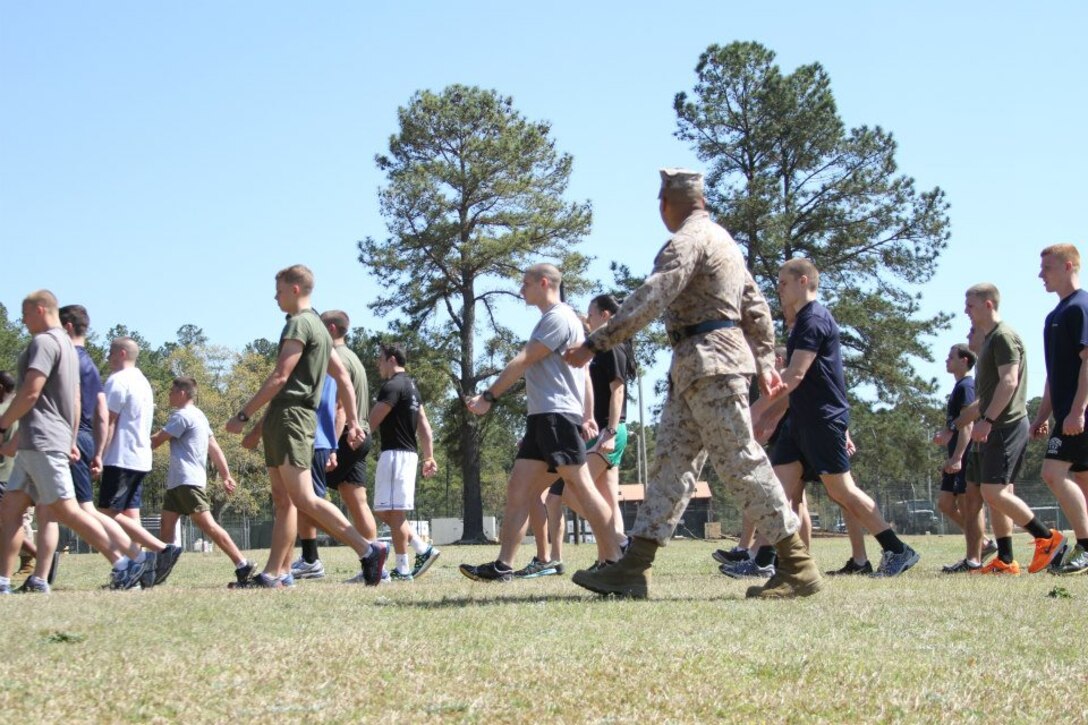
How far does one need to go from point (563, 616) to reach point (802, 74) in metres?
40.2

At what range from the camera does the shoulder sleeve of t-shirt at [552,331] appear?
7.51m

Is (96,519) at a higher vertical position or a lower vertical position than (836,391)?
→ lower

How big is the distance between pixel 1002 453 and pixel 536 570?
12.6 ft

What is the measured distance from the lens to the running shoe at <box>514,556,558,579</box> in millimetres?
9148

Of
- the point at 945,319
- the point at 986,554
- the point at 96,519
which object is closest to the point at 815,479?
the point at 986,554

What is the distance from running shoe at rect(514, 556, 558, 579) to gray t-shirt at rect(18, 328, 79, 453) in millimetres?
3429

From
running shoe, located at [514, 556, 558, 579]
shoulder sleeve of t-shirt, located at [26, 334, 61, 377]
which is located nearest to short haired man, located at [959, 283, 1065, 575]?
running shoe, located at [514, 556, 558, 579]

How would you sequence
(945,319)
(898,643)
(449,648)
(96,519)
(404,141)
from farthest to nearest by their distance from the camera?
(404,141)
(945,319)
(96,519)
(898,643)
(449,648)

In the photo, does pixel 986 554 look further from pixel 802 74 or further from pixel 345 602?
pixel 802 74

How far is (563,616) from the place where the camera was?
541 centimetres

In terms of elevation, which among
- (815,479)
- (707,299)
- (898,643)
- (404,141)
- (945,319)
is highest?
(404,141)

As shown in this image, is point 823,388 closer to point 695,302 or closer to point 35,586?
point 695,302

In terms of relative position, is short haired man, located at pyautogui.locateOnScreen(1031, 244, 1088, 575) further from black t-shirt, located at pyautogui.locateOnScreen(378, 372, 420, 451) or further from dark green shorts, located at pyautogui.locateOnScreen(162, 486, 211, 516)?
dark green shorts, located at pyautogui.locateOnScreen(162, 486, 211, 516)

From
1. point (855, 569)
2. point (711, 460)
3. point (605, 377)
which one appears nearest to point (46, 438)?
point (605, 377)
